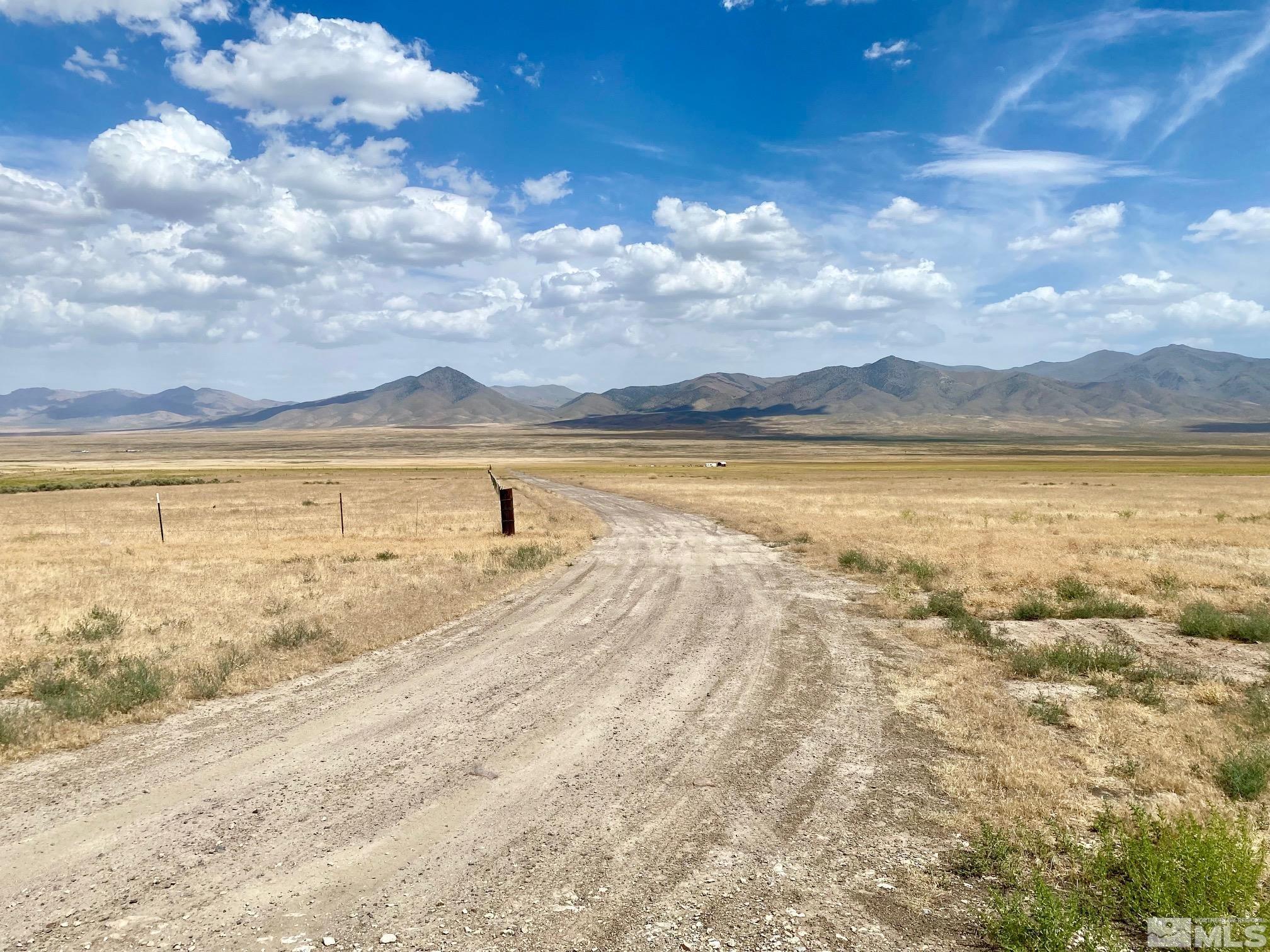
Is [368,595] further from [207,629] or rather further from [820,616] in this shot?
[820,616]

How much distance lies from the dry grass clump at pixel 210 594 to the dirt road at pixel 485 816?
1237 millimetres

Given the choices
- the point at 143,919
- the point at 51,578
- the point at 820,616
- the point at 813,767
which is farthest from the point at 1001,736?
the point at 51,578

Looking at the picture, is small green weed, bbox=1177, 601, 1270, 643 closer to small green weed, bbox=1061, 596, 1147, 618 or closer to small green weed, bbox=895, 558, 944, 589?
small green weed, bbox=1061, 596, 1147, 618

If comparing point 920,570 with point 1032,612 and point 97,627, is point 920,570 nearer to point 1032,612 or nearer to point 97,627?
point 1032,612

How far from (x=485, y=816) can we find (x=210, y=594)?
1528 centimetres

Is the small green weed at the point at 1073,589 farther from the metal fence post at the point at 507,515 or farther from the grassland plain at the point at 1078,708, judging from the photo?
the metal fence post at the point at 507,515

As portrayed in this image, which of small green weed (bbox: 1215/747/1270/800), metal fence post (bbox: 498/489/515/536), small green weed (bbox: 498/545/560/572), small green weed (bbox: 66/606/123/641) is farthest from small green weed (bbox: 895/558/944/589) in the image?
small green weed (bbox: 66/606/123/641)

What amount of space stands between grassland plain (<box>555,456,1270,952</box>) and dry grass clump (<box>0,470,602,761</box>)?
31.6ft

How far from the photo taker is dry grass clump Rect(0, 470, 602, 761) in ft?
35.2

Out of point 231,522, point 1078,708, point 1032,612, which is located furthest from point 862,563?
point 231,522

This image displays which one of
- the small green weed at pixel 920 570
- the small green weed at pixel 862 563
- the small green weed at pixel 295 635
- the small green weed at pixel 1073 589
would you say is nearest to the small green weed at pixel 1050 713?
the small green weed at pixel 1073 589

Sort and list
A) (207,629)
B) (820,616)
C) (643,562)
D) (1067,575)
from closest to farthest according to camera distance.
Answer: (207,629) < (820,616) < (1067,575) < (643,562)

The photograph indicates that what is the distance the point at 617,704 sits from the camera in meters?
10.2

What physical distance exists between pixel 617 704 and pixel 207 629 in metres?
9.66
